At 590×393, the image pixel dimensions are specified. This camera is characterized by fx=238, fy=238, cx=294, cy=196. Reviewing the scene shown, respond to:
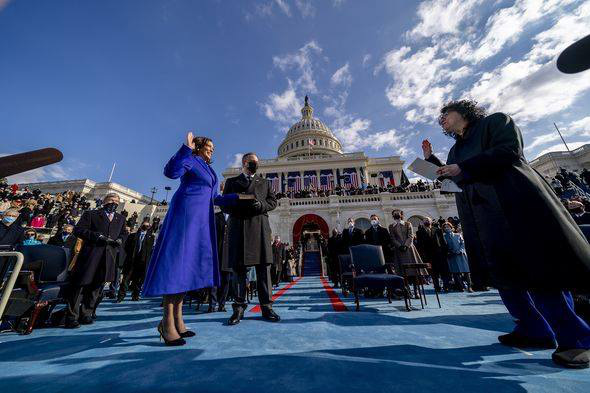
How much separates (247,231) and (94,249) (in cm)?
240

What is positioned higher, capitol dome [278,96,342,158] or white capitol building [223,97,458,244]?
capitol dome [278,96,342,158]

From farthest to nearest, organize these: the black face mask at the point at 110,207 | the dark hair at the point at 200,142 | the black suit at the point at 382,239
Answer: the black suit at the point at 382,239 < the black face mask at the point at 110,207 < the dark hair at the point at 200,142

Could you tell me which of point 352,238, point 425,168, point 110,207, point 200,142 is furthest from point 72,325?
point 352,238

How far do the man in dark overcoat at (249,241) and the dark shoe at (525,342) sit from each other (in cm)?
232

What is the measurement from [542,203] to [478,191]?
43 centimetres

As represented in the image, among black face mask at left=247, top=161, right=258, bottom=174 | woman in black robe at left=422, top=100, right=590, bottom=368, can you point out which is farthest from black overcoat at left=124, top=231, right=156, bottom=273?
woman in black robe at left=422, top=100, right=590, bottom=368

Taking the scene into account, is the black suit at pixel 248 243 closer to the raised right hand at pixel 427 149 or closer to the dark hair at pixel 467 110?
the raised right hand at pixel 427 149

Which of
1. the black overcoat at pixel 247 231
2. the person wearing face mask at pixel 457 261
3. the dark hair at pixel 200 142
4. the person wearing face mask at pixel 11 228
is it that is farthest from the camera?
the person wearing face mask at pixel 457 261

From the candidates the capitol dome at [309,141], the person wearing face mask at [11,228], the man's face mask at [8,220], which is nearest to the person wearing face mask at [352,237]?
the person wearing face mask at [11,228]

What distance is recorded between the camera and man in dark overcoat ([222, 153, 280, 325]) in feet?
10.5

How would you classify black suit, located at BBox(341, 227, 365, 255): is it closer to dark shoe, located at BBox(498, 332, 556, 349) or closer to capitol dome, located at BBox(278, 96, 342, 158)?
dark shoe, located at BBox(498, 332, 556, 349)

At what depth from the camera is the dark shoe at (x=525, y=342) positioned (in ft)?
6.27

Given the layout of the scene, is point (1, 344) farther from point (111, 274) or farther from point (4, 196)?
point (4, 196)

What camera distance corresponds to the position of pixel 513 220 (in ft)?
5.58
